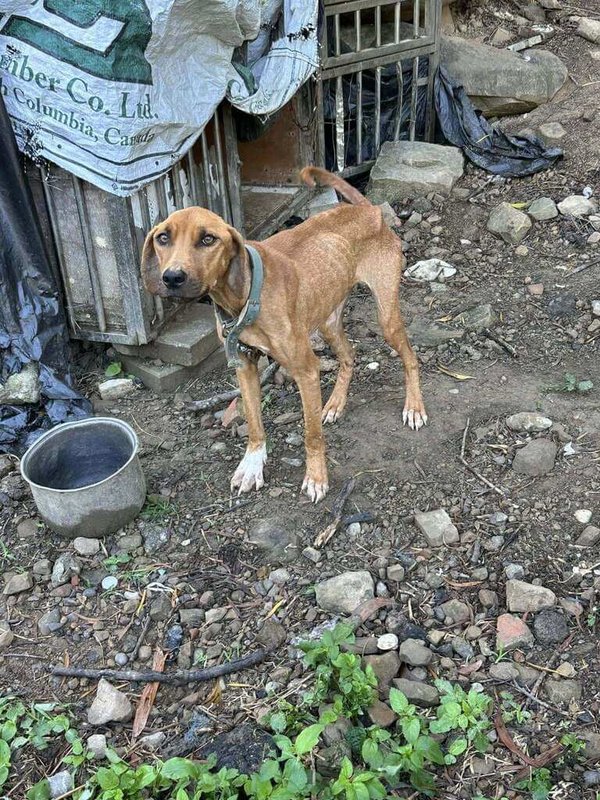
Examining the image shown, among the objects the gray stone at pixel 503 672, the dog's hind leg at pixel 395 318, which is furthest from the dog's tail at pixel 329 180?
the gray stone at pixel 503 672

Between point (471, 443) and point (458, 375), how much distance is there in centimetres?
79

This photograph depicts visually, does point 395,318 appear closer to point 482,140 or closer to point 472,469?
point 472,469

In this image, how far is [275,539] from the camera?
4.01 metres

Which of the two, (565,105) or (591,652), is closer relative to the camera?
(591,652)

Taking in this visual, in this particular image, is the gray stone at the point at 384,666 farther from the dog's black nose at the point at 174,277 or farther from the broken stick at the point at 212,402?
the broken stick at the point at 212,402

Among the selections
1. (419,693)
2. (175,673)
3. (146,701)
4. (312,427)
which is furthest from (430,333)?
(146,701)

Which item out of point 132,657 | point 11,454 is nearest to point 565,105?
point 11,454

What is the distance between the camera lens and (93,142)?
182 inches

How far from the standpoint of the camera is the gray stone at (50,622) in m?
3.63

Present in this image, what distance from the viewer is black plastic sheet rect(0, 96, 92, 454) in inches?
190

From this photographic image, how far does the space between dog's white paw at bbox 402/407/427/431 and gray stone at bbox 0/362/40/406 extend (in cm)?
230

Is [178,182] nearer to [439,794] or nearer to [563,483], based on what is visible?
[563,483]

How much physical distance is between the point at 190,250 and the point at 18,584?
1.84m

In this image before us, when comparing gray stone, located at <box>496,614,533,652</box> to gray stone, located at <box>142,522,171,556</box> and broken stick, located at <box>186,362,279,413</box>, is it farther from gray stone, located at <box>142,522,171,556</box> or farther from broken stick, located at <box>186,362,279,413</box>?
broken stick, located at <box>186,362,279,413</box>
